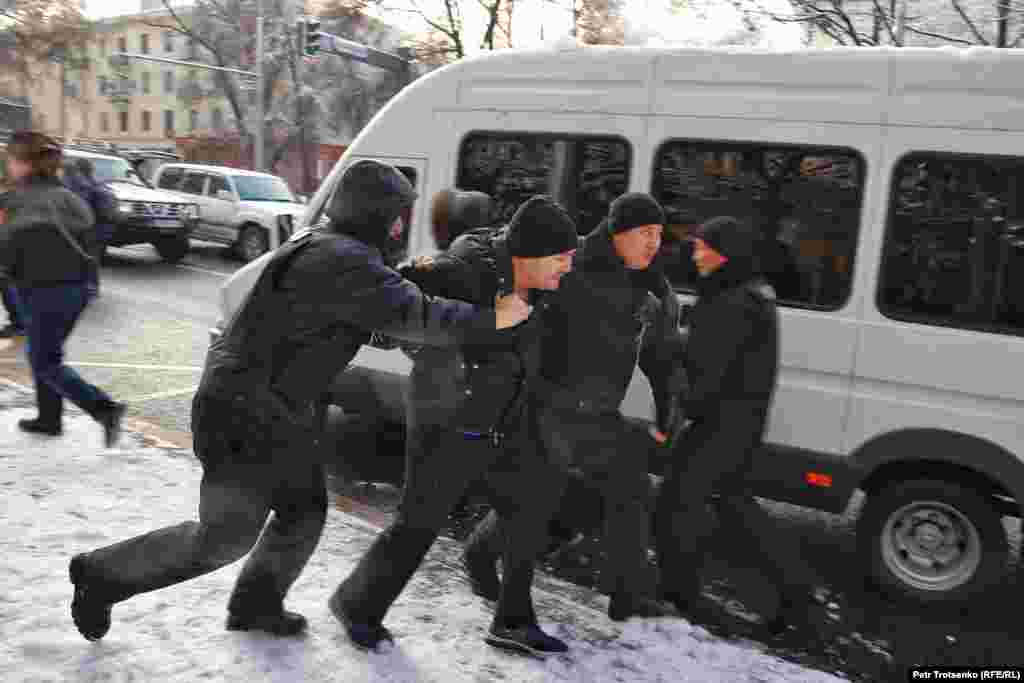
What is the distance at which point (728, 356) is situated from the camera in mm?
3777

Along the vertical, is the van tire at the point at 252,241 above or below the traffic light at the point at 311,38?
below

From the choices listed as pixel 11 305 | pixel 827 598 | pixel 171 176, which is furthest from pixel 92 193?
pixel 171 176

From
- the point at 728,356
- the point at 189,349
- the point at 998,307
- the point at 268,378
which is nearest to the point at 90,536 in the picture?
the point at 268,378

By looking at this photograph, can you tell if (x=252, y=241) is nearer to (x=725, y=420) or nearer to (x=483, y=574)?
(x=483, y=574)

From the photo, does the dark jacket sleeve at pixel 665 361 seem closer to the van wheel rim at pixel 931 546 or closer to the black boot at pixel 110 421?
the van wheel rim at pixel 931 546

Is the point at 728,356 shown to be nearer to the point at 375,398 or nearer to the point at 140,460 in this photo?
the point at 375,398

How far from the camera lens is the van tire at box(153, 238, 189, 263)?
1612 cm

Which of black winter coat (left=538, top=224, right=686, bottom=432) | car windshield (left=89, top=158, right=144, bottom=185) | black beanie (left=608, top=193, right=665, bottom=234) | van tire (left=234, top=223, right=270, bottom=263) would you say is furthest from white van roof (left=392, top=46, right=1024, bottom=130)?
car windshield (left=89, top=158, right=144, bottom=185)

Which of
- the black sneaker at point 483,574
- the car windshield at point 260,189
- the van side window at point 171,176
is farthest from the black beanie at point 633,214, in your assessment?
the van side window at point 171,176

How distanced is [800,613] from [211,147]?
4746cm

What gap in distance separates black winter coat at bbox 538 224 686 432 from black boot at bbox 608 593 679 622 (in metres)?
0.78

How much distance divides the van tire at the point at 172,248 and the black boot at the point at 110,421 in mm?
11240

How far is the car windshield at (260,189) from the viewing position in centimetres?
1744

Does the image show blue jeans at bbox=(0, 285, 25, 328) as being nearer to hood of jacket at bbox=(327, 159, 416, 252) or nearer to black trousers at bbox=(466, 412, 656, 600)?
black trousers at bbox=(466, 412, 656, 600)
